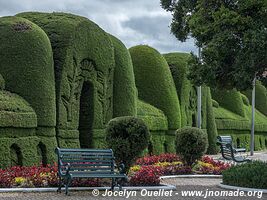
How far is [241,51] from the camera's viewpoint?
11.5m

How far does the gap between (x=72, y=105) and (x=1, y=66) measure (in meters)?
2.88

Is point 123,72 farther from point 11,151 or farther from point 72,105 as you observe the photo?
point 11,151

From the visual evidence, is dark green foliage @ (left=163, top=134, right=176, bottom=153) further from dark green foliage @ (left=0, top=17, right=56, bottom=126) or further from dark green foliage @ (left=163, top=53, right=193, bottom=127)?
dark green foliage @ (left=0, top=17, right=56, bottom=126)

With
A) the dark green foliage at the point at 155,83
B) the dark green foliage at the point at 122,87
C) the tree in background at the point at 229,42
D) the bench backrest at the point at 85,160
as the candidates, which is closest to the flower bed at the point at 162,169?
the bench backrest at the point at 85,160

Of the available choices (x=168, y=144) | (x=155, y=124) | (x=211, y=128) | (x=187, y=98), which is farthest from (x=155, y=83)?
(x=211, y=128)

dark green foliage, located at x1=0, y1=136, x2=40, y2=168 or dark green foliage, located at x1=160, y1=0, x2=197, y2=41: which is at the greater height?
dark green foliage, located at x1=160, y1=0, x2=197, y2=41

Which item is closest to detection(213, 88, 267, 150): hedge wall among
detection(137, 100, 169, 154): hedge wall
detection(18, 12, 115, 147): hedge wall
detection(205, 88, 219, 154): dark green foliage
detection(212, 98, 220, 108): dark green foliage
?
detection(212, 98, 220, 108): dark green foliage

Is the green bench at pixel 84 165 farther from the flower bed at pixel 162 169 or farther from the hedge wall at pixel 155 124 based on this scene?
the hedge wall at pixel 155 124

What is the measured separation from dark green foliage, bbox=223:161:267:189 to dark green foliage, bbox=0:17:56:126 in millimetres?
6302

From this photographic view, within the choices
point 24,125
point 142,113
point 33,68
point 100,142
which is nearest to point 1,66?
point 33,68

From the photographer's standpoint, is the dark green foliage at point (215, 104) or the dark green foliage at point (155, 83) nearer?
the dark green foliage at point (155, 83)

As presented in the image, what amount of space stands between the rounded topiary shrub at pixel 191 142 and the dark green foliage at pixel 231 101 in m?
19.3

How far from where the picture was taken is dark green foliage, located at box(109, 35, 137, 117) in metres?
20.2

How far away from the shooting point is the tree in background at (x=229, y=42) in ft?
37.0
